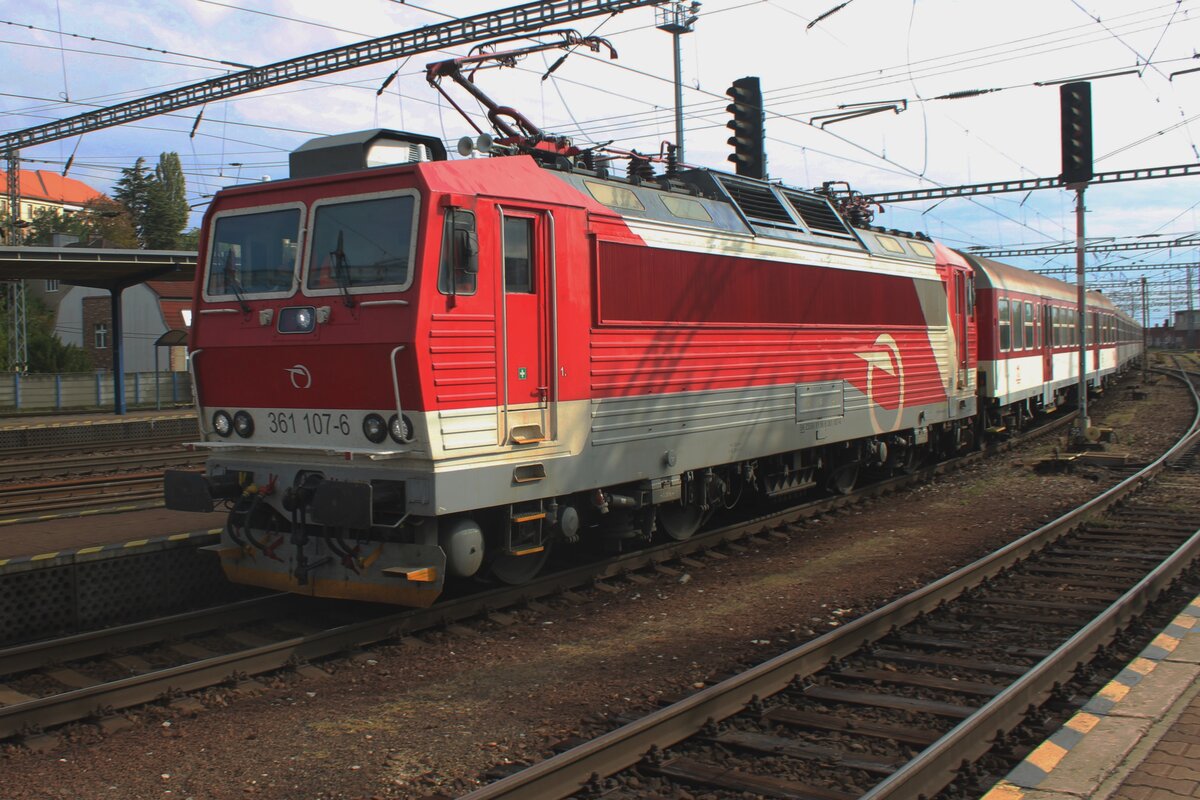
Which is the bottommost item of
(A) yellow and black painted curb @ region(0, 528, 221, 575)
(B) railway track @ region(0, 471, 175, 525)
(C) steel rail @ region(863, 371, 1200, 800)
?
(C) steel rail @ region(863, 371, 1200, 800)

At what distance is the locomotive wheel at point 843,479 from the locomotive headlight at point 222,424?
26.3 ft

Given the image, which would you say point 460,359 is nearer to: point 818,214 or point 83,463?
point 818,214

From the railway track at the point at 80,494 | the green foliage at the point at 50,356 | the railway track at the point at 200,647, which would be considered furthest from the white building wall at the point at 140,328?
the railway track at the point at 200,647

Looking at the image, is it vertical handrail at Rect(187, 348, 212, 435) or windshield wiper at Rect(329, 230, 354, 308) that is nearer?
windshield wiper at Rect(329, 230, 354, 308)

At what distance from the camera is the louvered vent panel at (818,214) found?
1219 centimetres

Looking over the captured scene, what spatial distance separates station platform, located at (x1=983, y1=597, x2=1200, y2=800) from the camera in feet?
14.3

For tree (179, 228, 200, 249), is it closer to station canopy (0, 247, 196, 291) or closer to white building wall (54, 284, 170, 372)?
white building wall (54, 284, 170, 372)

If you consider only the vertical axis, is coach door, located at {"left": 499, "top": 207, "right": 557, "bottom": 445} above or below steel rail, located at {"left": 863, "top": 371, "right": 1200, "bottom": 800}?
above

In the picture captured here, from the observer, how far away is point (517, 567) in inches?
331

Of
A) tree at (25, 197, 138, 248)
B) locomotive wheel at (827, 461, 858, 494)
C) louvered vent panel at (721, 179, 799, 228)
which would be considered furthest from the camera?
tree at (25, 197, 138, 248)

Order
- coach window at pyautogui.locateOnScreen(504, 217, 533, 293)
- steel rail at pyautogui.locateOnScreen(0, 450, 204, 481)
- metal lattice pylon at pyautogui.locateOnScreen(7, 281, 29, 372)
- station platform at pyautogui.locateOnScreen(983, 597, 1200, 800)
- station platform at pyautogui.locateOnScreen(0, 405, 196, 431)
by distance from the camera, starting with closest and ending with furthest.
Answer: station platform at pyautogui.locateOnScreen(983, 597, 1200, 800) < coach window at pyautogui.locateOnScreen(504, 217, 533, 293) < steel rail at pyautogui.locateOnScreen(0, 450, 204, 481) < station platform at pyautogui.locateOnScreen(0, 405, 196, 431) < metal lattice pylon at pyautogui.locateOnScreen(7, 281, 29, 372)

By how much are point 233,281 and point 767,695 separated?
5.18 meters

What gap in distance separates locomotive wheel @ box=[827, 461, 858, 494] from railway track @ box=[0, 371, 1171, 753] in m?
5.17

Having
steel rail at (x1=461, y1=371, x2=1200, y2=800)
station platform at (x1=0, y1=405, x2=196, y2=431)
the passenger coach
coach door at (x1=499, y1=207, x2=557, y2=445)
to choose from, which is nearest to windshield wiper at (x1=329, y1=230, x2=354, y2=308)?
coach door at (x1=499, y1=207, x2=557, y2=445)
